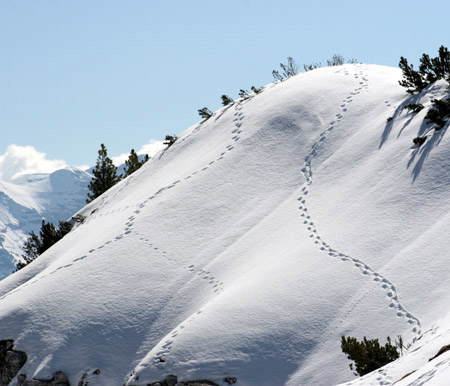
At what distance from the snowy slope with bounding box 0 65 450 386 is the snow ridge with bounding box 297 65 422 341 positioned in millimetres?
53

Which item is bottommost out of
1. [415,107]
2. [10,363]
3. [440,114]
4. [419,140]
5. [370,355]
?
[370,355]

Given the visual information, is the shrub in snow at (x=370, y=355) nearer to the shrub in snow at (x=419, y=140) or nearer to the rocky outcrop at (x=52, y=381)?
the rocky outcrop at (x=52, y=381)

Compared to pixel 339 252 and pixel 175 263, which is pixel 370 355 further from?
pixel 175 263

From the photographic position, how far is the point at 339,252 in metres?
16.0

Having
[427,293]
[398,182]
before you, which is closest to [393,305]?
[427,293]

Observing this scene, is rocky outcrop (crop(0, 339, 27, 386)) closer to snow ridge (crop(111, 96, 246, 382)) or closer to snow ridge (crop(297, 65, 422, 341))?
snow ridge (crop(111, 96, 246, 382))

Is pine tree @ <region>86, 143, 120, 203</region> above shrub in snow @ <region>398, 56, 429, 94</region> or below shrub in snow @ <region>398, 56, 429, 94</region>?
above

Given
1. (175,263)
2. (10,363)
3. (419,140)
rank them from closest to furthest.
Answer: (10,363) → (175,263) → (419,140)

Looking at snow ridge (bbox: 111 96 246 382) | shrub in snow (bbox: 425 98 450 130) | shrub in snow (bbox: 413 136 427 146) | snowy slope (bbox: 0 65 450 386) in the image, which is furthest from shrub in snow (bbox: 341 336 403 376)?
shrub in snow (bbox: 425 98 450 130)

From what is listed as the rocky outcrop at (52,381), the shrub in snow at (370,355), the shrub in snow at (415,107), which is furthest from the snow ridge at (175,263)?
the shrub in snow at (415,107)

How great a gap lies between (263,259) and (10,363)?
24.7 feet

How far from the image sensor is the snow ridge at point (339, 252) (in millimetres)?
13328

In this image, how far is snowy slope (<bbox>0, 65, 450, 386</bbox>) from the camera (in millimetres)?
13836

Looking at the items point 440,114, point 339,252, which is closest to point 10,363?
point 339,252
